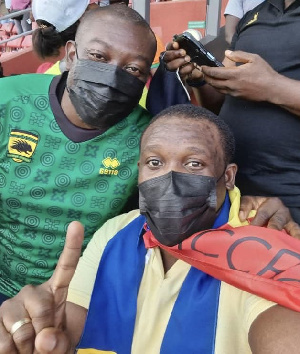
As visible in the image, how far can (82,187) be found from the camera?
75.1 inches

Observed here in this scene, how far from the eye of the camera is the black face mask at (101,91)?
184 centimetres

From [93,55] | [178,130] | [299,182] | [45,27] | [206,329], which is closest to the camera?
[206,329]

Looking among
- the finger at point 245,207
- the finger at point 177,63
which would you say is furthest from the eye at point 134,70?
the finger at point 245,207

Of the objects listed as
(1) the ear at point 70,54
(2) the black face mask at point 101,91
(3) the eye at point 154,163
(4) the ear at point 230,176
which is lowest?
(4) the ear at point 230,176

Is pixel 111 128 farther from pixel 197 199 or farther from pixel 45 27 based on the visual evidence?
pixel 45 27

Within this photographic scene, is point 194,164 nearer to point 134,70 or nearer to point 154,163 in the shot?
point 154,163

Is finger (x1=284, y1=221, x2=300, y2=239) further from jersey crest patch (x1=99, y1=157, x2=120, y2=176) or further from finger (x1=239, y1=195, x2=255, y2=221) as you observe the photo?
jersey crest patch (x1=99, y1=157, x2=120, y2=176)

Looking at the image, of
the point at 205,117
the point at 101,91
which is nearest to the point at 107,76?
the point at 101,91

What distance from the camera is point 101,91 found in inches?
72.6

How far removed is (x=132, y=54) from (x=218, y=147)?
56cm

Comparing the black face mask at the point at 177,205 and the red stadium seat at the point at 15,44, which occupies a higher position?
the black face mask at the point at 177,205

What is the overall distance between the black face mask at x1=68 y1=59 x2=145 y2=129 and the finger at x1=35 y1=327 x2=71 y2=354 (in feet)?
3.15

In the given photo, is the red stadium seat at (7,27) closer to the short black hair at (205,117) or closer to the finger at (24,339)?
the short black hair at (205,117)

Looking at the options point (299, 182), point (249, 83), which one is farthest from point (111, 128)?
point (299, 182)
